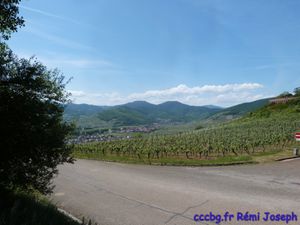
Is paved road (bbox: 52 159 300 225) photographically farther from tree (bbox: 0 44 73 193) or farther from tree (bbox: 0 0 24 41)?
tree (bbox: 0 0 24 41)

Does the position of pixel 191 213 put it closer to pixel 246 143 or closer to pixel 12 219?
pixel 12 219

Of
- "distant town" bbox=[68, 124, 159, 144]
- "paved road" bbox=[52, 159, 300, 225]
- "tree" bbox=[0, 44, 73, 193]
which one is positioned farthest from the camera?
"distant town" bbox=[68, 124, 159, 144]

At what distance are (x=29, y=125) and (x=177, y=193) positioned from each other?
6.46 meters

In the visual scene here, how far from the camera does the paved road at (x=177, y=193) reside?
9555mm

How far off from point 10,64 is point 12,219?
4143 mm

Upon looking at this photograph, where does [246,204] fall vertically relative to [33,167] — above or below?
below

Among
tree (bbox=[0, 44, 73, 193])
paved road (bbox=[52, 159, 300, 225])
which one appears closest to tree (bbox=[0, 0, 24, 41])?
tree (bbox=[0, 44, 73, 193])

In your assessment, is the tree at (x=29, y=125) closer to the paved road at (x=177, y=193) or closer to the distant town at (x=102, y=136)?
the distant town at (x=102, y=136)

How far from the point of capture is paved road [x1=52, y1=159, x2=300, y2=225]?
9.55 meters

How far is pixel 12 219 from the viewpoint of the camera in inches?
231

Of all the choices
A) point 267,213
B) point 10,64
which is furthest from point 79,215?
point 267,213

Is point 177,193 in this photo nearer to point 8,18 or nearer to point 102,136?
point 8,18

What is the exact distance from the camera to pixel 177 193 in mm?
11953

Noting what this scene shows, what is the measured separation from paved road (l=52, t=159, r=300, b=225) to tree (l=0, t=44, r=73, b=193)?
2.55 metres
